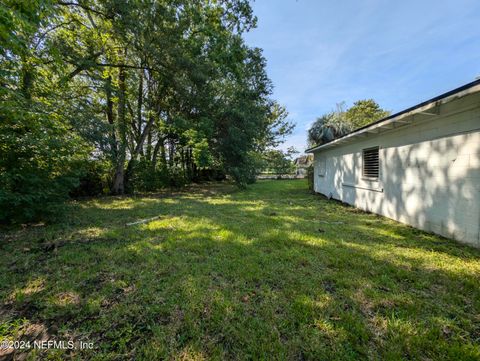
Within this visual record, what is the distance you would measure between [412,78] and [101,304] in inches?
596

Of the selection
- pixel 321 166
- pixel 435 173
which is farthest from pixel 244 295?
pixel 321 166

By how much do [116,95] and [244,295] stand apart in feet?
32.4

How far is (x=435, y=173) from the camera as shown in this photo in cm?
383

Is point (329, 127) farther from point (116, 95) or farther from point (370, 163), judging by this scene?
point (116, 95)

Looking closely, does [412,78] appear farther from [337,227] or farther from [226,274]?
[226,274]

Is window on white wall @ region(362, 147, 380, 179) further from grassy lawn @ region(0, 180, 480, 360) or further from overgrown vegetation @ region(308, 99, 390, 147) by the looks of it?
overgrown vegetation @ region(308, 99, 390, 147)

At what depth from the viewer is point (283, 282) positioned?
2336 mm

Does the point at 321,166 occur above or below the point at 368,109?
below

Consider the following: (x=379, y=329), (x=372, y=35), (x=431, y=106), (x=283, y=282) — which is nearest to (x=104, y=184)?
(x=283, y=282)

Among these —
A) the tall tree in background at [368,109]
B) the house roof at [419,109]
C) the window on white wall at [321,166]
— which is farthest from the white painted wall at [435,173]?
the tall tree in background at [368,109]

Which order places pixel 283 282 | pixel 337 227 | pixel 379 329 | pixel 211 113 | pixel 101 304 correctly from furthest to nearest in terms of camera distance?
pixel 211 113
pixel 337 227
pixel 283 282
pixel 101 304
pixel 379 329

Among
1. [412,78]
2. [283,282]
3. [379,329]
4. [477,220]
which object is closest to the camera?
[379,329]

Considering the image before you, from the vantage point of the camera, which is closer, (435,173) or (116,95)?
(435,173)

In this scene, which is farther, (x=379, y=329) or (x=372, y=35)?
(x=372, y=35)
